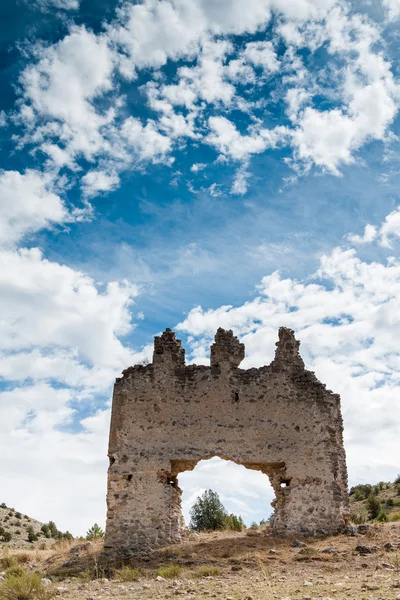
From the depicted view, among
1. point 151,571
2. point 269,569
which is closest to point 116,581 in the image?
point 151,571

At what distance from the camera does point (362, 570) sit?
10.2 meters

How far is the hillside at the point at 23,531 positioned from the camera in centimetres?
2705

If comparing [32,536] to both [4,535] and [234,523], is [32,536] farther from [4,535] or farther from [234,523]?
[234,523]

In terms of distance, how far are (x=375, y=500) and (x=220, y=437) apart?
1272 cm

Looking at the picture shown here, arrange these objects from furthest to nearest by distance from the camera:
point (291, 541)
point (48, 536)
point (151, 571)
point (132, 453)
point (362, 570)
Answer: point (48, 536) < point (132, 453) < point (291, 541) < point (151, 571) < point (362, 570)

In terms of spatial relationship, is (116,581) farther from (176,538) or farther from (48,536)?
(48,536)

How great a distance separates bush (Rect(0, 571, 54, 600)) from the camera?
8820mm

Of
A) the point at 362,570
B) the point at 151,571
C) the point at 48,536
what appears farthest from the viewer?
the point at 48,536

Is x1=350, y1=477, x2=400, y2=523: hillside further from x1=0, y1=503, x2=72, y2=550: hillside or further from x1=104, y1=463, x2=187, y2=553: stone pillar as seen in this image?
x1=0, y1=503, x2=72, y2=550: hillside

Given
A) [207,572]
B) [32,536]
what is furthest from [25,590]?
[32,536]

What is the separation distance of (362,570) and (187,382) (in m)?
6.71

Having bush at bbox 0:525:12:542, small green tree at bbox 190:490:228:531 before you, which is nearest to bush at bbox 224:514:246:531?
small green tree at bbox 190:490:228:531

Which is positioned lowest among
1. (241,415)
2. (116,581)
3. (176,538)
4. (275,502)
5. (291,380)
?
(116,581)

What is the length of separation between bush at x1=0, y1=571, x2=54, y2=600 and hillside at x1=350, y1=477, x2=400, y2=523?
13.1m
